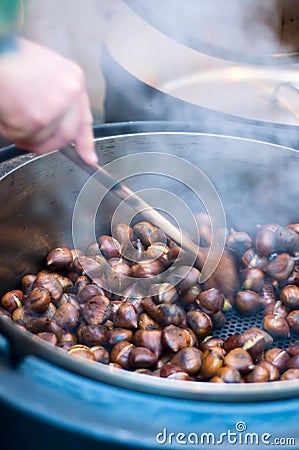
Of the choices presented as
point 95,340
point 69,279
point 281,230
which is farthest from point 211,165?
point 95,340

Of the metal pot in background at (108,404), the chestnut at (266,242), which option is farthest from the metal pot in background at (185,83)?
the metal pot in background at (108,404)

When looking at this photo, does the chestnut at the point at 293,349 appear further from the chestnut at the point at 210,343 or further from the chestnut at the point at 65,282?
the chestnut at the point at 65,282

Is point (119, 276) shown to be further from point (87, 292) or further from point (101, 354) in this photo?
point (101, 354)

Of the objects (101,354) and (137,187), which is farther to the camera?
(137,187)

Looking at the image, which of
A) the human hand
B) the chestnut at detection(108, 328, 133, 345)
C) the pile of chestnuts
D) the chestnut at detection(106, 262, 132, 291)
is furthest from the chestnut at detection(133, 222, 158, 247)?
the human hand

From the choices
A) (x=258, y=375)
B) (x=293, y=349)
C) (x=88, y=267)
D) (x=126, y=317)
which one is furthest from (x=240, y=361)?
(x=88, y=267)

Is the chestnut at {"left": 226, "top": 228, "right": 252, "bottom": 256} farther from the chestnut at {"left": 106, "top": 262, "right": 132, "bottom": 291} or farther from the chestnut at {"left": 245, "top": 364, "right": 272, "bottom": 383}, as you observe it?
the chestnut at {"left": 245, "top": 364, "right": 272, "bottom": 383}
